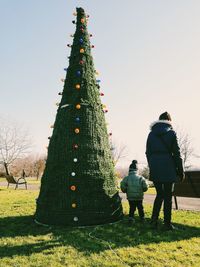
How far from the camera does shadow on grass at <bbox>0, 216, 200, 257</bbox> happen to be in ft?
16.1

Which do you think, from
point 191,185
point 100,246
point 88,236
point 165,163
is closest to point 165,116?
point 165,163

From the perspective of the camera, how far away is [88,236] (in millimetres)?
5578

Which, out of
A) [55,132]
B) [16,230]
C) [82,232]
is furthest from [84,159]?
[16,230]

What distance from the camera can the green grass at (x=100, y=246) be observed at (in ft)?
13.9

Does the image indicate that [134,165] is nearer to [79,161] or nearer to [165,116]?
[79,161]

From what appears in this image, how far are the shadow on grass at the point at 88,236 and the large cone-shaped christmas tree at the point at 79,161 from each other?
309 mm

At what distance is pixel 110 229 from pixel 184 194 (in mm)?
3051

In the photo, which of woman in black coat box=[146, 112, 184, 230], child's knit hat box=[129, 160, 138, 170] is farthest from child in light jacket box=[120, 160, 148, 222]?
woman in black coat box=[146, 112, 184, 230]

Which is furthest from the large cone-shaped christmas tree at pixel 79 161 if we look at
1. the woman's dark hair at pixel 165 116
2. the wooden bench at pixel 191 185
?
the wooden bench at pixel 191 185

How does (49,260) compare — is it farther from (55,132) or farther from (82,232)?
(55,132)

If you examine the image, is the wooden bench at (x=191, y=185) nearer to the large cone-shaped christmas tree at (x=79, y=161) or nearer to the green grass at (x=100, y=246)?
the green grass at (x=100, y=246)

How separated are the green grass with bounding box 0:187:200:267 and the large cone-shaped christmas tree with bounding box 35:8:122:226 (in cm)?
33

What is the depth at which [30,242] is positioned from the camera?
529 centimetres

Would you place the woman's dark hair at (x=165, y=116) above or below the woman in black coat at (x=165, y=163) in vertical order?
above
